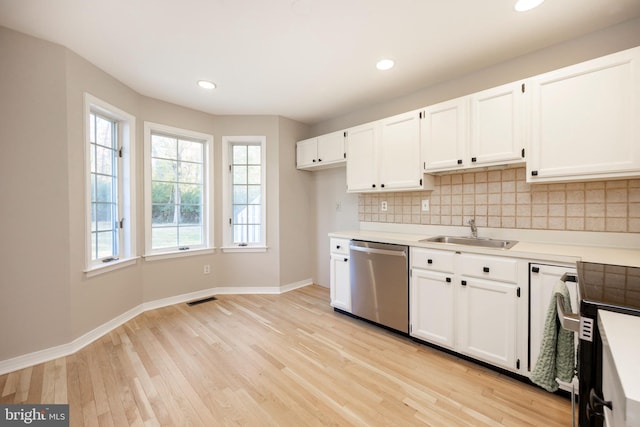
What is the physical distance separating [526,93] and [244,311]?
3388 millimetres

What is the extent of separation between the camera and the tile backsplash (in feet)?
6.16

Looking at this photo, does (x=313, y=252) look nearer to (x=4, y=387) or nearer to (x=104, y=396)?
(x=104, y=396)

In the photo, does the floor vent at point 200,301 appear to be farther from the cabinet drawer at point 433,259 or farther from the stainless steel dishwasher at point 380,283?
the cabinet drawer at point 433,259

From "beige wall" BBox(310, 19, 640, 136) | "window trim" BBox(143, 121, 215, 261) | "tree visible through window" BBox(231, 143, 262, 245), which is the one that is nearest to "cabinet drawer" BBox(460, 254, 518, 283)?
"beige wall" BBox(310, 19, 640, 136)

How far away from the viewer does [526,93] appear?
6.43 feet

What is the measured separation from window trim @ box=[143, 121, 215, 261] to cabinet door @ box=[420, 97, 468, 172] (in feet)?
9.00

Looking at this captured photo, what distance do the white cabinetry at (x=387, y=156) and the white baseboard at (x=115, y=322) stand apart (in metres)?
1.87

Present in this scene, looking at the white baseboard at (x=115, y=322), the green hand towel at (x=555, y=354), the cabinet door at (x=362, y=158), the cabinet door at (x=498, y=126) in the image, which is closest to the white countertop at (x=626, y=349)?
the green hand towel at (x=555, y=354)

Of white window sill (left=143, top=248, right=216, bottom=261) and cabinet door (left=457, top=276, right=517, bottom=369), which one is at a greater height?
white window sill (left=143, top=248, right=216, bottom=261)

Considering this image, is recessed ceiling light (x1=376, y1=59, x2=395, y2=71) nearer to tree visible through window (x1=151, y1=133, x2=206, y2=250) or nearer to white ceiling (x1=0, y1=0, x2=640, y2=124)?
white ceiling (x1=0, y1=0, x2=640, y2=124)

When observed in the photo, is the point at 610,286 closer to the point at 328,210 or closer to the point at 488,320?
the point at 488,320

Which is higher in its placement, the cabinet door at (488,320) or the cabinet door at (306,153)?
the cabinet door at (306,153)

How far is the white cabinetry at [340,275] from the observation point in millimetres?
2920

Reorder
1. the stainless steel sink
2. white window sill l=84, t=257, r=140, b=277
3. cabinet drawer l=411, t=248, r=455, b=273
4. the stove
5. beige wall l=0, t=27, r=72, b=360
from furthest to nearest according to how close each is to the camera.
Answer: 1. white window sill l=84, t=257, r=140, b=277
2. the stainless steel sink
3. cabinet drawer l=411, t=248, r=455, b=273
4. beige wall l=0, t=27, r=72, b=360
5. the stove
